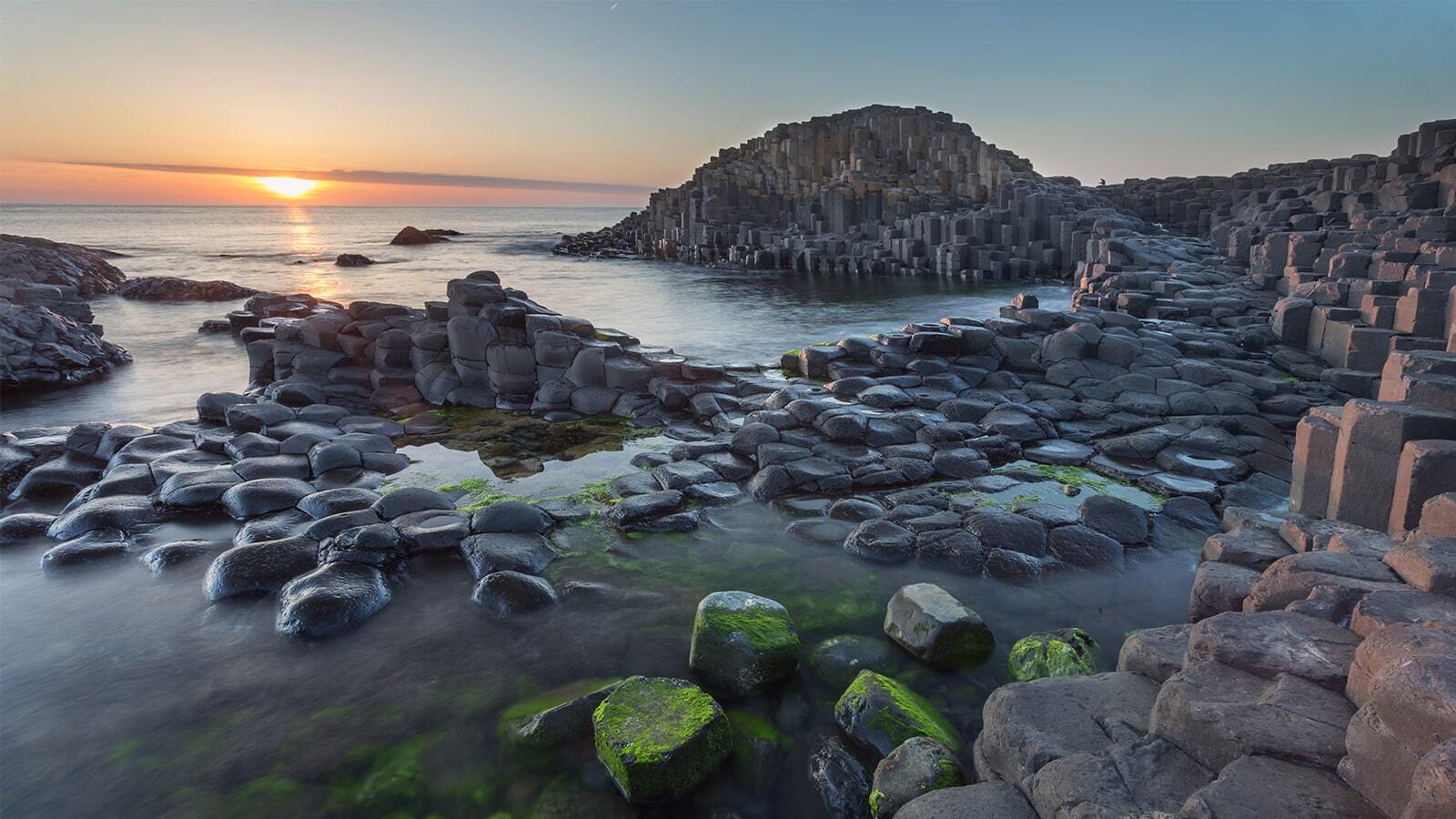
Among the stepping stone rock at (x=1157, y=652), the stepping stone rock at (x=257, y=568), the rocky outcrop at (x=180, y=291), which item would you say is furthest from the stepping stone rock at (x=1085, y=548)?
the rocky outcrop at (x=180, y=291)

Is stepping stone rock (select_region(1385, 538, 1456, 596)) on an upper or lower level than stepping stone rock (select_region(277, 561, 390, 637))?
upper

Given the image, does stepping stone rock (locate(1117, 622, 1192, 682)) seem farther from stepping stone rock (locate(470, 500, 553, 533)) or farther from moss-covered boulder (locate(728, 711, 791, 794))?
stepping stone rock (locate(470, 500, 553, 533))

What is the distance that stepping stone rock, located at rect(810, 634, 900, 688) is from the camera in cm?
465

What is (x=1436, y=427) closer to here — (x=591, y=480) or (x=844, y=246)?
(x=591, y=480)

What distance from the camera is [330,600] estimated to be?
538 centimetres

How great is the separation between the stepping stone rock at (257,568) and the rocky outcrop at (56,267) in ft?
95.1

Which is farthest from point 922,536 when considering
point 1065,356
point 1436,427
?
point 1065,356

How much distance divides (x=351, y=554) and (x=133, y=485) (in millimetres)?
3349

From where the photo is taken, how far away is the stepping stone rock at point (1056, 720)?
131 inches

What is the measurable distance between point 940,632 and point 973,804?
5.34ft

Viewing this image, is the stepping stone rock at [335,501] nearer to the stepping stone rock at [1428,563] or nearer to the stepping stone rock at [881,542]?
the stepping stone rock at [881,542]

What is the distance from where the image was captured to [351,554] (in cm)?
616

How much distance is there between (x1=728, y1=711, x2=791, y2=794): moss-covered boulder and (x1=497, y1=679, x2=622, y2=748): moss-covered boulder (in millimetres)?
737

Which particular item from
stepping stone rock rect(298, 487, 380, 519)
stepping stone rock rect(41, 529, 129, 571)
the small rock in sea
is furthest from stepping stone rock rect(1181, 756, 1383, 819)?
the small rock in sea
